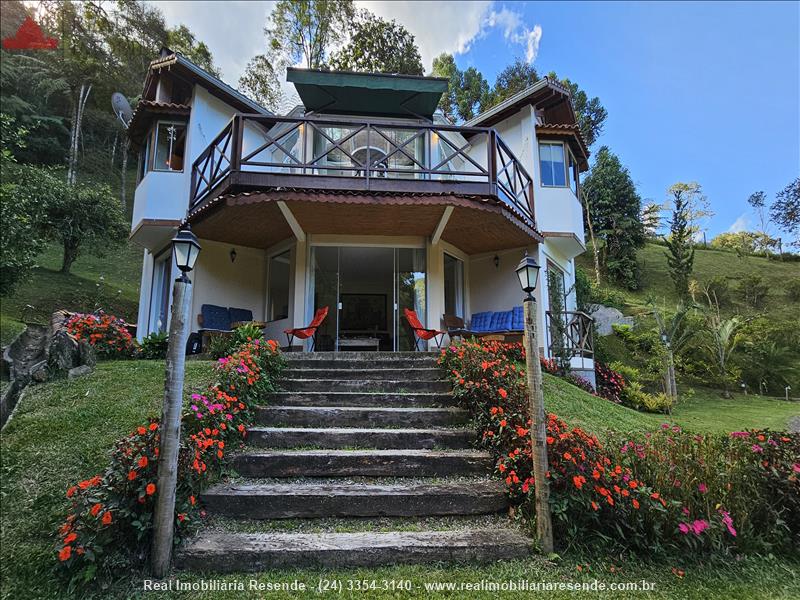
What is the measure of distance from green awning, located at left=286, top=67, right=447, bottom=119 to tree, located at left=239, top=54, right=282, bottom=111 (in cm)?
1570

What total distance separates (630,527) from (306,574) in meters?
2.54

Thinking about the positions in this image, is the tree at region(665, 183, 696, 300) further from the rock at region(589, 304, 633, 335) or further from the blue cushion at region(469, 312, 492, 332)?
the blue cushion at region(469, 312, 492, 332)

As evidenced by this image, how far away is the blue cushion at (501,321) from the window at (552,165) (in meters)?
3.53

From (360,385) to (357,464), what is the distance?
5.84 feet

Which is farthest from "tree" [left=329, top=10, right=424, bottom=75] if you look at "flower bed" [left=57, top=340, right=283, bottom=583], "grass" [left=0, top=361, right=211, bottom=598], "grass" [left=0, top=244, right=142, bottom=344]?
"flower bed" [left=57, top=340, right=283, bottom=583]

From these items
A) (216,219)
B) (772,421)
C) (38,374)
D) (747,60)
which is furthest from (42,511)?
(747,60)

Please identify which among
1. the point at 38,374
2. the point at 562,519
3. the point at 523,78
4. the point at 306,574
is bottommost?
the point at 306,574

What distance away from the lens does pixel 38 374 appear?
18.0 feet

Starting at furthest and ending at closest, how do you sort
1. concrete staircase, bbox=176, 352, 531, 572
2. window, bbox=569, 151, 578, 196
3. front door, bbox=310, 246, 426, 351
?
window, bbox=569, 151, 578, 196 < front door, bbox=310, 246, 426, 351 < concrete staircase, bbox=176, 352, 531, 572

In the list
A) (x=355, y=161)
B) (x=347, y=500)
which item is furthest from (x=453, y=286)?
(x=347, y=500)

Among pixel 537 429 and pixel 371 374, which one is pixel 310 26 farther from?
pixel 537 429

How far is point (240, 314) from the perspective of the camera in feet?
32.6

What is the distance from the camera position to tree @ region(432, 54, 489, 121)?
26.3 metres

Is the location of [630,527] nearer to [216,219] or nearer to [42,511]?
[42,511]
